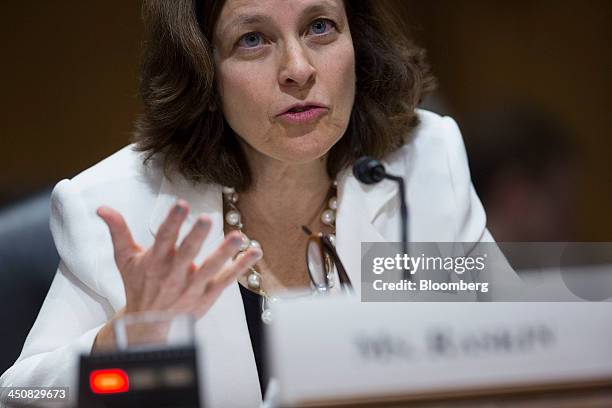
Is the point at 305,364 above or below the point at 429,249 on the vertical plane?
below

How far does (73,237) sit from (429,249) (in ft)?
2.23

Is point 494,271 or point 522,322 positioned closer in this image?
point 522,322

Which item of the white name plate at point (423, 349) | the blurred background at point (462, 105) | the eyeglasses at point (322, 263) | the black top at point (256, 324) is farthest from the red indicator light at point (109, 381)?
the blurred background at point (462, 105)

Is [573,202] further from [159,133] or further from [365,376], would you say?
[365,376]

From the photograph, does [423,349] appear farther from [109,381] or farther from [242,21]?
[242,21]

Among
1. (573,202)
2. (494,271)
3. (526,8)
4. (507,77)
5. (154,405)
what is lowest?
(154,405)

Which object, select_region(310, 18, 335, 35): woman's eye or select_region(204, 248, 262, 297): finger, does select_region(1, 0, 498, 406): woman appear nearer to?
select_region(310, 18, 335, 35): woman's eye

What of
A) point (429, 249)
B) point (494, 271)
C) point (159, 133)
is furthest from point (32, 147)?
point (494, 271)

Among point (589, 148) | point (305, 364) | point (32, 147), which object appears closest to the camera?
point (305, 364)

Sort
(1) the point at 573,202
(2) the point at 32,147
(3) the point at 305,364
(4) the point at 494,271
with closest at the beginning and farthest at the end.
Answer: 1. (3) the point at 305,364
2. (4) the point at 494,271
3. (2) the point at 32,147
4. (1) the point at 573,202

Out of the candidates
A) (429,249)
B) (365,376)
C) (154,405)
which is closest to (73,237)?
(429,249)

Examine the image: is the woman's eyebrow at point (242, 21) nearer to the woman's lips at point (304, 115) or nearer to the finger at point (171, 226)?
the woman's lips at point (304, 115)

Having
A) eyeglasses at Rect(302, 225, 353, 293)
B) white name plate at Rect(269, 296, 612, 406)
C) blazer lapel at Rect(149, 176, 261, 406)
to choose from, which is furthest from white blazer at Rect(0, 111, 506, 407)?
white name plate at Rect(269, 296, 612, 406)

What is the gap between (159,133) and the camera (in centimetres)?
173
